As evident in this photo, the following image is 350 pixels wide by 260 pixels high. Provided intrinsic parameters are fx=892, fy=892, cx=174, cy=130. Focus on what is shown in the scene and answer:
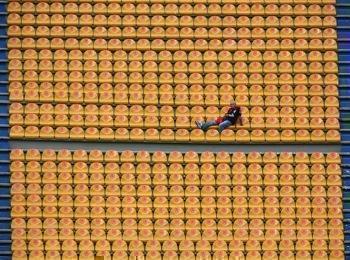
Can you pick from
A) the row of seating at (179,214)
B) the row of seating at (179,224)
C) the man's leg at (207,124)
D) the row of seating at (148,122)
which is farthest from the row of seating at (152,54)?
the row of seating at (179,224)

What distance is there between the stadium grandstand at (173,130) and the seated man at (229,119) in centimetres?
9

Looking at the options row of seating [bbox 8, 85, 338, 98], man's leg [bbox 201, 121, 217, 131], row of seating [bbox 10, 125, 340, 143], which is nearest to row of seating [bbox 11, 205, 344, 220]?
row of seating [bbox 10, 125, 340, 143]

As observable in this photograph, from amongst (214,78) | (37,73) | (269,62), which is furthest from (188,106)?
(37,73)

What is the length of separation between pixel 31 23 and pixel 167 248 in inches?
195

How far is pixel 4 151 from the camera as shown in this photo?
1564 cm

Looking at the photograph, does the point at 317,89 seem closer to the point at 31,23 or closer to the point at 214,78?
the point at 214,78

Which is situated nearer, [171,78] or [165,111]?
[165,111]

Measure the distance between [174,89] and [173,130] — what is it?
31.2 inches

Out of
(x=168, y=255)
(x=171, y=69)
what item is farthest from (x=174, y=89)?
(x=168, y=255)

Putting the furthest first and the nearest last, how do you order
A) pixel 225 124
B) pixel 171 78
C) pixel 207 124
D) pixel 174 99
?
1. pixel 171 78
2. pixel 174 99
3. pixel 207 124
4. pixel 225 124

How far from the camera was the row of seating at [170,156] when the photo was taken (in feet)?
50.7

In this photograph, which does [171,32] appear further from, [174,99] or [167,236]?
[167,236]

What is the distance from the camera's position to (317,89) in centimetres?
1622

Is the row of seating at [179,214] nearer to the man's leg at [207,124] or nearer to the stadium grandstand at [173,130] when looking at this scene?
the stadium grandstand at [173,130]
